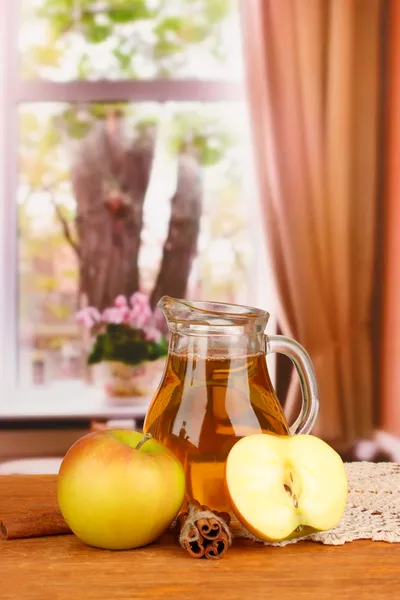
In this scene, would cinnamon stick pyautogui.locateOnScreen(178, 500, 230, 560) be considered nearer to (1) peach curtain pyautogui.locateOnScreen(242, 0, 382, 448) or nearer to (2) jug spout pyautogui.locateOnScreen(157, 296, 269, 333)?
(2) jug spout pyautogui.locateOnScreen(157, 296, 269, 333)

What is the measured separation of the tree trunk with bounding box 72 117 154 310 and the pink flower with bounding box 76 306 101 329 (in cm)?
10

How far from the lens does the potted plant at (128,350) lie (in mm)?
2654

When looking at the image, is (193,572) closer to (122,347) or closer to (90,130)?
(122,347)

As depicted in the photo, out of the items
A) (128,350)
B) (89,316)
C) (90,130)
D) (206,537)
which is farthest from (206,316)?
(90,130)

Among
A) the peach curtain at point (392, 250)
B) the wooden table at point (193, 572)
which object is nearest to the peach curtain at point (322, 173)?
the peach curtain at point (392, 250)

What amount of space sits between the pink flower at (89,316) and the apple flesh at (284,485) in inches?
89.7

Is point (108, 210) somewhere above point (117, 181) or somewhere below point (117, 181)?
below

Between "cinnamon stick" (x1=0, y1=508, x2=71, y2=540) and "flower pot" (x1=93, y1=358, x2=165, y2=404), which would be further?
"flower pot" (x1=93, y1=358, x2=165, y2=404)

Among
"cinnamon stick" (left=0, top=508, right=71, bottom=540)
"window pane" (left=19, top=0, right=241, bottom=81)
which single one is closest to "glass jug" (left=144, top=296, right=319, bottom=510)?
"cinnamon stick" (left=0, top=508, right=71, bottom=540)

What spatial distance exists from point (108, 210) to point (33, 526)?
2.43m

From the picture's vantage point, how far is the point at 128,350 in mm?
2650

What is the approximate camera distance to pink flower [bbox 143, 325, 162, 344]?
2.67 m

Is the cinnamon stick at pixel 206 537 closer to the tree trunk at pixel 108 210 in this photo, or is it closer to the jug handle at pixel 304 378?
the jug handle at pixel 304 378

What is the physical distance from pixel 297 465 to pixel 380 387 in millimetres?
2169
